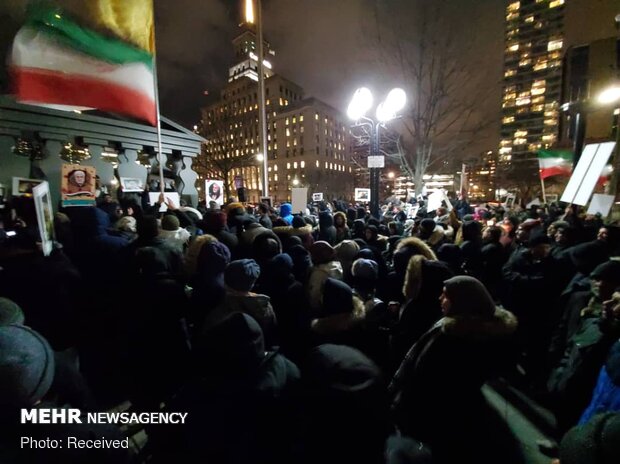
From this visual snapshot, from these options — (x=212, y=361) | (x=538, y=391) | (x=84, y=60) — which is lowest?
(x=538, y=391)

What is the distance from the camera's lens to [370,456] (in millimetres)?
1751

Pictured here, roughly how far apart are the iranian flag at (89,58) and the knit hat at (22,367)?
4201 mm

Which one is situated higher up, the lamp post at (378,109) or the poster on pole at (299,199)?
the lamp post at (378,109)

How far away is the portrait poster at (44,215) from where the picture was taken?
8.69ft

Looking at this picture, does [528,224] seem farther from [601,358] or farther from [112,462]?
[112,462]

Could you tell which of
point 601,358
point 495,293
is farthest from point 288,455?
point 495,293

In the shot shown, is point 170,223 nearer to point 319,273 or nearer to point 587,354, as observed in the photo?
point 319,273

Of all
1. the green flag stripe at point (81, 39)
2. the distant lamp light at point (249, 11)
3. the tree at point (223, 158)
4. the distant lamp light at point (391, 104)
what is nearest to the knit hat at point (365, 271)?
the green flag stripe at point (81, 39)

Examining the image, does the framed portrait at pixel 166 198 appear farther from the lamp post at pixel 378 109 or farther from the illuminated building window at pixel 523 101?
the illuminated building window at pixel 523 101

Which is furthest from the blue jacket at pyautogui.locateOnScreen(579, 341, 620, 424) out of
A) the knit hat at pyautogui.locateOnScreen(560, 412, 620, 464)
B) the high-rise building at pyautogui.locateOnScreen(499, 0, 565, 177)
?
the high-rise building at pyautogui.locateOnScreen(499, 0, 565, 177)

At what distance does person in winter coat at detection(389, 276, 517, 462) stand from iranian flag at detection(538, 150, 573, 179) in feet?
40.7

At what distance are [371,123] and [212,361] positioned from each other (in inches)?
325

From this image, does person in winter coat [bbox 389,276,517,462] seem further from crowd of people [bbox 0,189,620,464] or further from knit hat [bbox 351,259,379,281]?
knit hat [bbox 351,259,379,281]

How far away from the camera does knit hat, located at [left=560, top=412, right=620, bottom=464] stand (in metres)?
1.13
